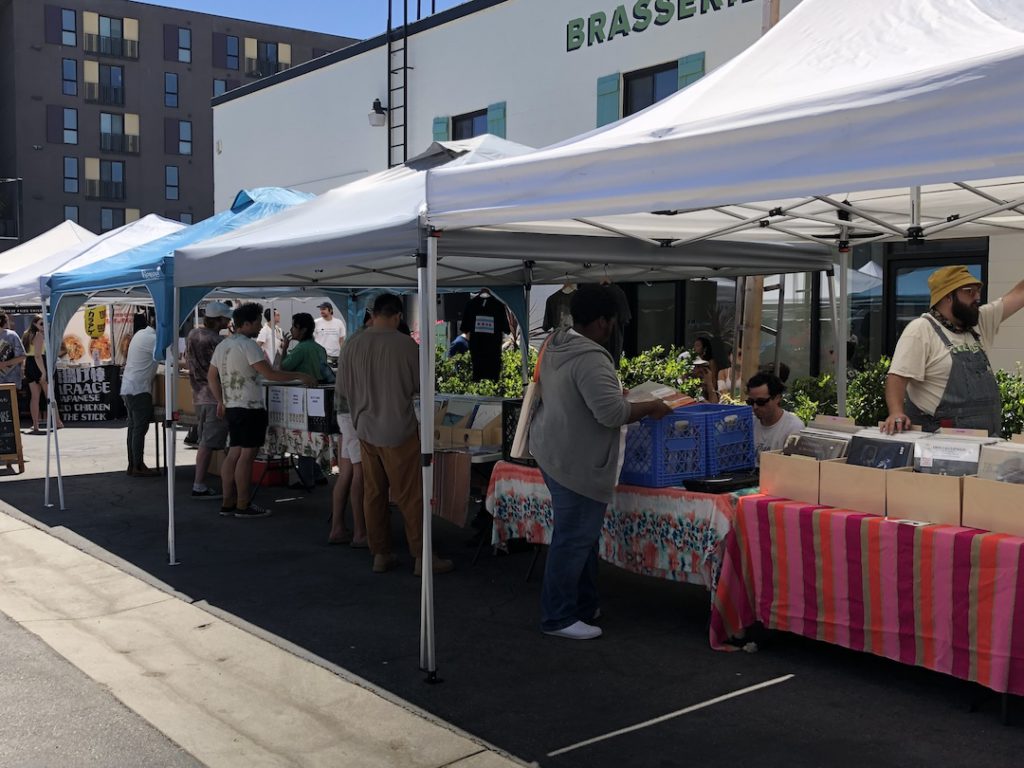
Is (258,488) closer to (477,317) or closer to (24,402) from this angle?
(477,317)

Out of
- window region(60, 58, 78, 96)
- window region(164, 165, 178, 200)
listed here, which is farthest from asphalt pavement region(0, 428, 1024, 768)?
window region(164, 165, 178, 200)

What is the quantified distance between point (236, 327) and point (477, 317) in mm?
2528

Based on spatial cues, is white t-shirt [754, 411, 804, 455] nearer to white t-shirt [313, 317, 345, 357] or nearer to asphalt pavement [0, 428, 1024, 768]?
asphalt pavement [0, 428, 1024, 768]

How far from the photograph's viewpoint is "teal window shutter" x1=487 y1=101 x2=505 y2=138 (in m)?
15.3

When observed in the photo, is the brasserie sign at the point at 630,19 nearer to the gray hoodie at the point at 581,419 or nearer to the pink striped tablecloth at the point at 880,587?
the gray hoodie at the point at 581,419

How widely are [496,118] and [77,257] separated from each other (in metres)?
7.37

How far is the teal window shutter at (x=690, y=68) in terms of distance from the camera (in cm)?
1250

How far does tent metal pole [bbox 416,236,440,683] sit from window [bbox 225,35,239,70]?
5541 cm

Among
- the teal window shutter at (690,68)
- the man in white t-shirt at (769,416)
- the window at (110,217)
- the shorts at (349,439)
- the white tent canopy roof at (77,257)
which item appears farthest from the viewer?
the window at (110,217)

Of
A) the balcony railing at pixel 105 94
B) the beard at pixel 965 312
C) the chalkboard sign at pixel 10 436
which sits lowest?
the chalkboard sign at pixel 10 436

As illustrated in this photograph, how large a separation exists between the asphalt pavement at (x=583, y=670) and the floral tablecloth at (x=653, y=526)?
40 centimetres

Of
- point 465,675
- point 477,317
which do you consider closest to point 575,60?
point 477,317

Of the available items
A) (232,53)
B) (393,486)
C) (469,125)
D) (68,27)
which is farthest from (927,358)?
(232,53)

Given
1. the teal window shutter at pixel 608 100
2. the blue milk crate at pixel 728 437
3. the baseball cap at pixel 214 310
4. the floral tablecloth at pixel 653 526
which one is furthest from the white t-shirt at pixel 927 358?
the teal window shutter at pixel 608 100
